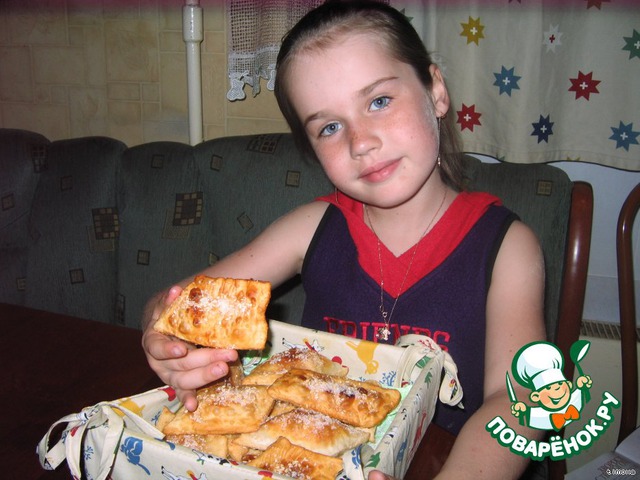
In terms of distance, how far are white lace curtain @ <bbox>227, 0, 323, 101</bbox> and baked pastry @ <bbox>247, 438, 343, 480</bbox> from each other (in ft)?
5.34

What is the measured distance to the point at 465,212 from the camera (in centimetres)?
128

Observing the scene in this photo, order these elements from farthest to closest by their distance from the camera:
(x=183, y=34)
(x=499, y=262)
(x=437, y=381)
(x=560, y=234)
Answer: (x=183, y=34), (x=560, y=234), (x=499, y=262), (x=437, y=381)

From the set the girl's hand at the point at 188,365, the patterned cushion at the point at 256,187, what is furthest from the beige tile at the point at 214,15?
the girl's hand at the point at 188,365

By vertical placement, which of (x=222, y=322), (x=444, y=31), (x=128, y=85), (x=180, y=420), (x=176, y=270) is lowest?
(x=176, y=270)

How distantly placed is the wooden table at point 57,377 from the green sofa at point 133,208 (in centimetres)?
58

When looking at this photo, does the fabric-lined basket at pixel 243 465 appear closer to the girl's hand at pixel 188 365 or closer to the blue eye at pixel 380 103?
the girl's hand at pixel 188 365

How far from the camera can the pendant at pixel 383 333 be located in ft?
3.94

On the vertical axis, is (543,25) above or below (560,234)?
above

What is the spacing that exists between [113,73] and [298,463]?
232 centimetres

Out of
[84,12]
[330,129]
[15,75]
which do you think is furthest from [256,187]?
[15,75]

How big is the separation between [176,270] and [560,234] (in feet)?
4.09

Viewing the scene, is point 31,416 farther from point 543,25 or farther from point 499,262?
point 543,25

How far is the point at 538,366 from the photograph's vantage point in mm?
809

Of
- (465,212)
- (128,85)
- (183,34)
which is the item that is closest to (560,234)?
(465,212)
